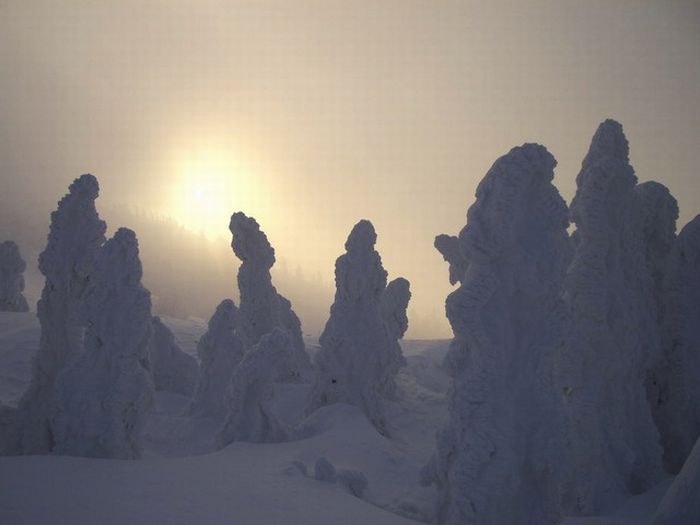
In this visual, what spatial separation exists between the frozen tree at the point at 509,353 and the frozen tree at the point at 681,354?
7.29 m

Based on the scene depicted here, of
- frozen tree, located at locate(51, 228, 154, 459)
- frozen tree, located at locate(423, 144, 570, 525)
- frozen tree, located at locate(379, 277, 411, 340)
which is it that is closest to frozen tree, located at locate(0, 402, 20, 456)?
frozen tree, located at locate(51, 228, 154, 459)

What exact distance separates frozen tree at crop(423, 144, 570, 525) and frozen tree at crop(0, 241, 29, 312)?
35.0 metres

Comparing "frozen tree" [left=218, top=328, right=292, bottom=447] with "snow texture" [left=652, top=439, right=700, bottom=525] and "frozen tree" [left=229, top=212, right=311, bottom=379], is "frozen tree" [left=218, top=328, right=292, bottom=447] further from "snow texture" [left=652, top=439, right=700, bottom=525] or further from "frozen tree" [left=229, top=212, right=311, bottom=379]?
"snow texture" [left=652, top=439, right=700, bottom=525]

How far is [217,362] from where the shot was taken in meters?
21.3

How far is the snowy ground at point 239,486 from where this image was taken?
292 inches

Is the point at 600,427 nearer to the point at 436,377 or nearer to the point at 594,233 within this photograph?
the point at 594,233

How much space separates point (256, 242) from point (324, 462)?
1634cm

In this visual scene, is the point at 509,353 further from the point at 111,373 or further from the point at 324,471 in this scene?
the point at 111,373

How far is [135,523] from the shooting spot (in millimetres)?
6875

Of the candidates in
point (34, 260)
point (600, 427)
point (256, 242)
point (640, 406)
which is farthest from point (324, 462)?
point (34, 260)

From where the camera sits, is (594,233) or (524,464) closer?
(524,464)

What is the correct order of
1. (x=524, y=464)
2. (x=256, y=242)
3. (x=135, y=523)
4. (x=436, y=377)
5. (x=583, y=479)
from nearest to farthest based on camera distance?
(x=135, y=523), (x=524, y=464), (x=583, y=479), (x=256, y=242), (x=436, y=377)

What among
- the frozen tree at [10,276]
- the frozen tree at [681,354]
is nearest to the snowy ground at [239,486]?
the frozen tree at [681,354]

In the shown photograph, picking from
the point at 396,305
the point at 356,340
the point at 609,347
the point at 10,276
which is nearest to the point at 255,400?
the point at 356,340
